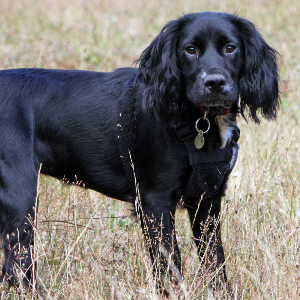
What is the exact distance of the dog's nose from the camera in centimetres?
244

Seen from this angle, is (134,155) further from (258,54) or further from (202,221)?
(258,54)

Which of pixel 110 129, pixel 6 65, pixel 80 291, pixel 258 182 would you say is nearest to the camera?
pixel 80 291

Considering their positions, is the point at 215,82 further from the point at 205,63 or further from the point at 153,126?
the point at 153,126

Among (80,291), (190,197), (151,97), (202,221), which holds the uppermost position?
(151,97)

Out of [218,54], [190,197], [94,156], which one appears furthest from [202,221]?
[218,54]

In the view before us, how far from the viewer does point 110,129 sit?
2914 mm

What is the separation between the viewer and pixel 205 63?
2.54 meters

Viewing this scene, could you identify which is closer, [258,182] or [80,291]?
[80,291]

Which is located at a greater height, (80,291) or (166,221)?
(166,221)

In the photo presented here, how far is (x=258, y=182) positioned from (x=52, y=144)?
1447 mm

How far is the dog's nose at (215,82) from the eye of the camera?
2436 millimetres

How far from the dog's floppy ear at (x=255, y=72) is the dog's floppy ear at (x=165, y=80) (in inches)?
14.9

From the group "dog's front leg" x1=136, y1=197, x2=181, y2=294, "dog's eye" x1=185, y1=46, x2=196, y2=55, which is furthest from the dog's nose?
"dog's front leg" x1=136, y1=197, x2=181, y2=294

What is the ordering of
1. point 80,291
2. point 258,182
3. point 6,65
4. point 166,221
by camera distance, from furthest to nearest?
point 6,65
point 258,182
point 166,221
point 80,291
